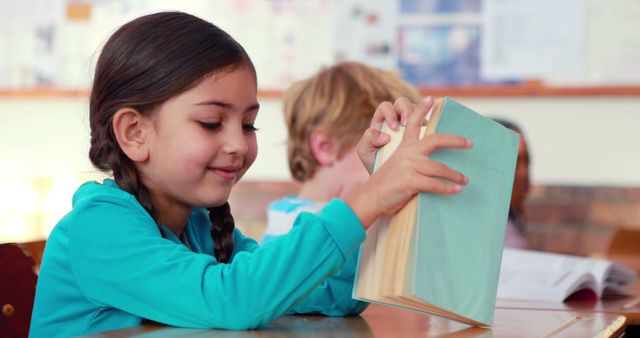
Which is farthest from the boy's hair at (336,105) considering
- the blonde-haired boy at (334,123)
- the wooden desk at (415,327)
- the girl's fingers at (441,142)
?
the girl's fingers at (441,142)

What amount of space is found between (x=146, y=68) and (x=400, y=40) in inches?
86.0

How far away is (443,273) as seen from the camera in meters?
0.87

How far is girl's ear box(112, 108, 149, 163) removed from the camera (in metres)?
1.11

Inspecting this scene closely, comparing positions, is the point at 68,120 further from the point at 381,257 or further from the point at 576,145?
the point at 381,257

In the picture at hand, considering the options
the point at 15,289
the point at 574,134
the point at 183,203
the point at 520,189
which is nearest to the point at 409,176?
the point at 183,203

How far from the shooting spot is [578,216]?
306 centimetres

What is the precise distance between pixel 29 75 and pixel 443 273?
2.91m

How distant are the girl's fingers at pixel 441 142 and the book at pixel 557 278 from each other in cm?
61

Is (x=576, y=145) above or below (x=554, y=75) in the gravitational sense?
below

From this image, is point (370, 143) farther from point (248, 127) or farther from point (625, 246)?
point (625, 246)

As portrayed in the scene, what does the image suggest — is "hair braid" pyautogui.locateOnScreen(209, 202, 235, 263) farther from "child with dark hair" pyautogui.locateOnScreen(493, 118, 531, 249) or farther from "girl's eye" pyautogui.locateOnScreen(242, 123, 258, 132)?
"child with dark hair" pyautogui.locateOnScreen(493, 118, 531, 249)

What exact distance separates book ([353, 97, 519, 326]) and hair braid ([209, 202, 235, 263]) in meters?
0.32

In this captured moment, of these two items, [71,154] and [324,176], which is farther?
[71,154]

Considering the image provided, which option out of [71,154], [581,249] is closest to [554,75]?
[581,249]
